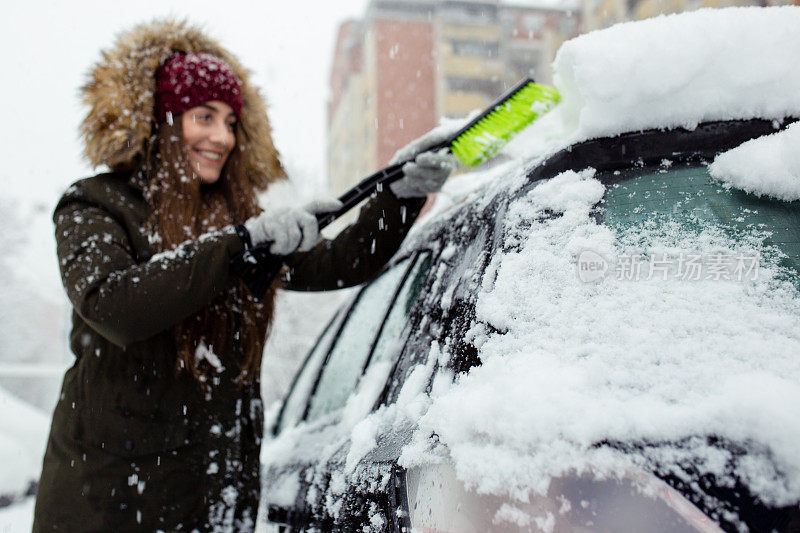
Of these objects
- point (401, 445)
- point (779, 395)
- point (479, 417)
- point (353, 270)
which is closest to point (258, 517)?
point (353, 270)

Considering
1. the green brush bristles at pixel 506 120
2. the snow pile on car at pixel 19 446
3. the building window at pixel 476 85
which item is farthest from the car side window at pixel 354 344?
the building window at pixel 476 85

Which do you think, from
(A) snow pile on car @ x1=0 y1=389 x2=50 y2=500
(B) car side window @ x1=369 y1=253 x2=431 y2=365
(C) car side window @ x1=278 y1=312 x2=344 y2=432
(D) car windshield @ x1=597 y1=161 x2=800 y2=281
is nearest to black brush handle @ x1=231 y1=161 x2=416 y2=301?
(B) car side window @ x1=369 y1=253 x2=431 y2=365

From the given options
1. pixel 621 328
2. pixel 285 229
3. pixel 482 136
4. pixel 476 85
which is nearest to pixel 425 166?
pixel 482 136

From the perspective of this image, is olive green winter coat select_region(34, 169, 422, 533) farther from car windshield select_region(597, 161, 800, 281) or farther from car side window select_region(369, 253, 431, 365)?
car windshield select_region(597, 161, 800, 281)

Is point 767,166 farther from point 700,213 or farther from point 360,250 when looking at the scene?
point 360,250

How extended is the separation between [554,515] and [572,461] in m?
0.08

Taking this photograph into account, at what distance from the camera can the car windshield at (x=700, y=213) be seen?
0.93 metres

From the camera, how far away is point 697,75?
114cm

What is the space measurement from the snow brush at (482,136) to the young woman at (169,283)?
8cm

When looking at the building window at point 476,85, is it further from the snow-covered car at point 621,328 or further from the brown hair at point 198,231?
the snow-covered car at point 621,328

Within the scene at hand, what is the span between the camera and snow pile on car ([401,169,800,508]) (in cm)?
73

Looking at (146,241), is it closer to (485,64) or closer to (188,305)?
(188,305)

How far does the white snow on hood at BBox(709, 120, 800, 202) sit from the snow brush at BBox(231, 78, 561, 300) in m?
0.87

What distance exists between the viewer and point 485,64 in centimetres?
2836
